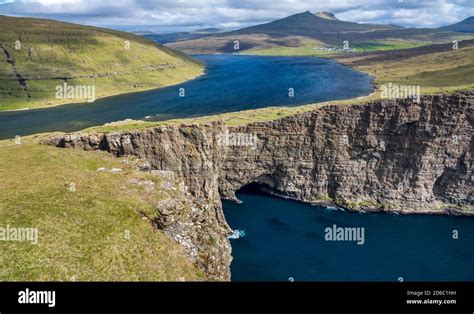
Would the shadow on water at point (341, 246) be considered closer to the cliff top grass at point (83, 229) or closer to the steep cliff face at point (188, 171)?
the steep cliff face at point (188, 171)

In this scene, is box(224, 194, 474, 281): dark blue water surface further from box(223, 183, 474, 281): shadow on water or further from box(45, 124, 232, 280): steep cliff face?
box(45, 124, 232, 280): steep cliff face

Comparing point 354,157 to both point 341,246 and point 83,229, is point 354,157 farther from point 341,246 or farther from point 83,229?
point 83,229

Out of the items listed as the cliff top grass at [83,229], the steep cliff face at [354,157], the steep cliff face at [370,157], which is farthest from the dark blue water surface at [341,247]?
the cliff top grass at [83,229]

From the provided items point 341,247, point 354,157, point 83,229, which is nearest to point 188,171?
point 341,247

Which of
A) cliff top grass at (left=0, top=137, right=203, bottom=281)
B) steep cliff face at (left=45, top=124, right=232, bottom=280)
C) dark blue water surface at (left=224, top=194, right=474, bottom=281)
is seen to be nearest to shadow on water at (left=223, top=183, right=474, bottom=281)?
dark blue water surface at (left=224, top=194, right=474, bottom=281)
